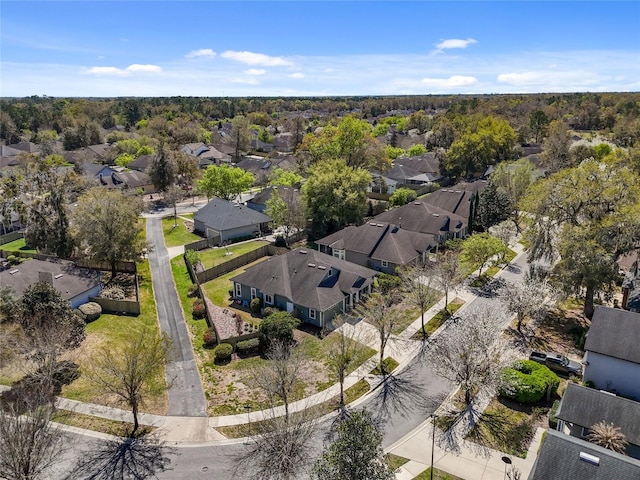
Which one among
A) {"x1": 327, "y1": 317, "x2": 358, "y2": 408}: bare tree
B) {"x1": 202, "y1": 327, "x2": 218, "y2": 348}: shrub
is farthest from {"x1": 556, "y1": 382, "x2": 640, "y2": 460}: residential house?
{"x1": 202, "y1": 327, "x2": 218, "y2": 348}: shrub

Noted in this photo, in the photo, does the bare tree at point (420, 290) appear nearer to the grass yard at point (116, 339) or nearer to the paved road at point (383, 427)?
the paved road at point (383, 427)

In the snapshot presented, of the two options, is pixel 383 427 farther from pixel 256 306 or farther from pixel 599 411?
pixel 256 306

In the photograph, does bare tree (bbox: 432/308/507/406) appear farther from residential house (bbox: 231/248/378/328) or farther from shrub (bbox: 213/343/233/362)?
shrub (bbox: 213/343/233/362)

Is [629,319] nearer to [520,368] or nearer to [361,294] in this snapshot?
[520,368]

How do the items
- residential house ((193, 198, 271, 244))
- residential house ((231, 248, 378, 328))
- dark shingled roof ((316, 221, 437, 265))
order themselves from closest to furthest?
1. residential house ((231, 248, 378, 328))
2. dark shingled roof ((316, 221, 437, 265))
3. residential house ((193, 198, 271, 244))

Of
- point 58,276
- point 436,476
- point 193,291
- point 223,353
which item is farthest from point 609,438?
point 58,276

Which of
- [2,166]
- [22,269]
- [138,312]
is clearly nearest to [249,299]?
[138,312]
